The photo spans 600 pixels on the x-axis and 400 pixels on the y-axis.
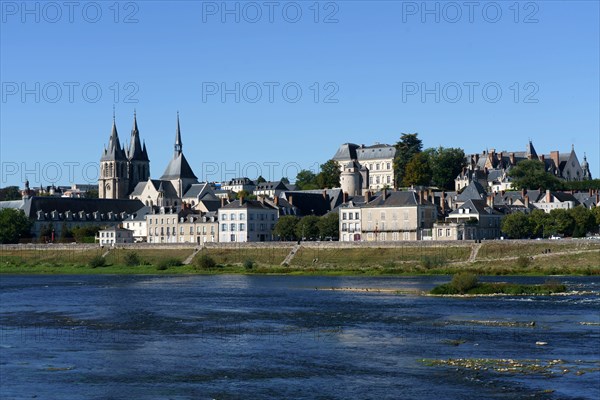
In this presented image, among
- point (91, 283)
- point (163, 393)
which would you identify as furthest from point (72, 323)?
point (91, 283)

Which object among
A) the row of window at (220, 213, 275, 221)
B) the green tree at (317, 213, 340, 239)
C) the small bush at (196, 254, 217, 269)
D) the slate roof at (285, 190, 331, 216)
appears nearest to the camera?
the small bush at (196, 254, 217, 269)

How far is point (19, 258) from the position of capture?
12356 cm

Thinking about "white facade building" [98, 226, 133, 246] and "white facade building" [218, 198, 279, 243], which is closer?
"white facade building" [218, 198, 279, 243]

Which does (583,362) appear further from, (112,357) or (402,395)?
(112,357)

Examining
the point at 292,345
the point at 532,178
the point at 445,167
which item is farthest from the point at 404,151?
the point at 292,345

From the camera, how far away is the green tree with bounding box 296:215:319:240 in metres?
119

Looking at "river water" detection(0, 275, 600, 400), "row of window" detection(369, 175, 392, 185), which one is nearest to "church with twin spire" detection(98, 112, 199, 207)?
"row of window" detection(369, 175, 392, 185)

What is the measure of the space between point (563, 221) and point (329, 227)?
89.9 ft

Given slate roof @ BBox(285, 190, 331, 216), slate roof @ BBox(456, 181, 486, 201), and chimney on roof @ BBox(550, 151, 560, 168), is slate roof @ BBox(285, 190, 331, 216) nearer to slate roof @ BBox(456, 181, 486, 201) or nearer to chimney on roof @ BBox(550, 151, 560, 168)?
slate roof @ BBox(456, 181, 486, 201)

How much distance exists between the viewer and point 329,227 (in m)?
120

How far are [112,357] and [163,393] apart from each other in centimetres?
743

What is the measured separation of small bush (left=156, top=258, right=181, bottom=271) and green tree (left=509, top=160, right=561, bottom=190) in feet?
168

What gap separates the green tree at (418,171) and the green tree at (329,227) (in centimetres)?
3272

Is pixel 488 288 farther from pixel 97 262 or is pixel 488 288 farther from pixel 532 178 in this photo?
pixel 532 178
